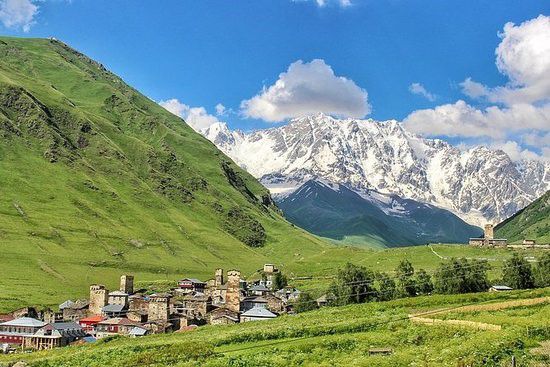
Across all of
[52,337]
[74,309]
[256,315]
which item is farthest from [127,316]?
[256,315]

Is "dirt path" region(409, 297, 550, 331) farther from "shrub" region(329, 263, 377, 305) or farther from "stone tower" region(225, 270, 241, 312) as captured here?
"stone tower" region(225, 270, 241, 312)

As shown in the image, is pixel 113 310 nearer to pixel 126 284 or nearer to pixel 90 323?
pixel 90 323

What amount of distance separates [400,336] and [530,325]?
43.4ft

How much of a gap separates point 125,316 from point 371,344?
9930 centimetres

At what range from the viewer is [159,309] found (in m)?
147

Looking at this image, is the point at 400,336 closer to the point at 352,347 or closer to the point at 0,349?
the point at 352,347

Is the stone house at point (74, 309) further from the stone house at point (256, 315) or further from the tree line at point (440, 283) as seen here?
the tree line at point (440, 283)

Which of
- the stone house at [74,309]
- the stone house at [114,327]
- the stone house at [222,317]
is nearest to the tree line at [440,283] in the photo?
the stone house at [222,317]

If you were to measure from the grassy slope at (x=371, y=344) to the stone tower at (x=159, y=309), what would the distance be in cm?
5582

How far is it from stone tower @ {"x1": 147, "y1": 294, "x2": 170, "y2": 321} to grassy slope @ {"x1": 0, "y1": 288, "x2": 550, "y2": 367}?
55.8 metres

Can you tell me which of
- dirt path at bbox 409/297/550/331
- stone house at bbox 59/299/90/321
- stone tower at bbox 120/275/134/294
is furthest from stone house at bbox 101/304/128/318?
dirt path at bbox 409/297/550/331

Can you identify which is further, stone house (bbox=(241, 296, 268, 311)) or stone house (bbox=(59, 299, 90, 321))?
stone house (bbox=(59, 299, 90, 321))

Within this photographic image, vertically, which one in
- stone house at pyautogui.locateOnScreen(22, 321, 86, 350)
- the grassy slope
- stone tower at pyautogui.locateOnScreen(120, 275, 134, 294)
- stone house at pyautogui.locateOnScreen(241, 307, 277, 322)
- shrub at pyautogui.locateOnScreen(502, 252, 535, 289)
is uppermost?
stone tower at pyautogui.locateOnScreen(120, 275, 134, 294)

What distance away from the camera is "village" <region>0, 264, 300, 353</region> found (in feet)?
432
